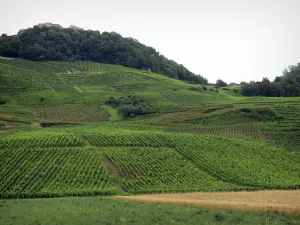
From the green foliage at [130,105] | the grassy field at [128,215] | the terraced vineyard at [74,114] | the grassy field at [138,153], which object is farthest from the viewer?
the green foliage at [130,105]

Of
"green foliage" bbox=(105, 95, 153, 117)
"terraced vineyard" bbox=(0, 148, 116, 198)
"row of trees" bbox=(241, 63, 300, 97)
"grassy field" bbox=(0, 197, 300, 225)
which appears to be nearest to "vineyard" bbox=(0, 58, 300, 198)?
"terraced vineyard" bbox=(0, 148, 116, 198)

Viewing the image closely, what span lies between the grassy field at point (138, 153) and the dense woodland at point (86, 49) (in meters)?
43.0

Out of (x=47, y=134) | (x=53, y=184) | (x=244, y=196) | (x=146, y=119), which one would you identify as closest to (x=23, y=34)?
(x=146, y=119)

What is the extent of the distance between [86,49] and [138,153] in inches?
4960

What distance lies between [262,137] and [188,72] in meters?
118

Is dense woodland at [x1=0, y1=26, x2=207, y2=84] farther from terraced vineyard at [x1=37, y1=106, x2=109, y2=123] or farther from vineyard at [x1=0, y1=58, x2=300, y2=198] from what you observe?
terraced vineyard at [x1=37, y1=106, x2=109, y2=123]

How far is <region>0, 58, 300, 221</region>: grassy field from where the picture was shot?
30.5 meters

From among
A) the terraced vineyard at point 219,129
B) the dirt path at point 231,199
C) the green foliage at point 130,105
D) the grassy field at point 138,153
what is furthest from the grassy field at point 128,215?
the green foliage at point 130,105

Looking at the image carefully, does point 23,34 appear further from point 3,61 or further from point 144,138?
point 144,138

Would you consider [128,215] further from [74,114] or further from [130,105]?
[130,105]

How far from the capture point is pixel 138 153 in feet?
184

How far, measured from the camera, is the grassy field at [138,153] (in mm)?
30550

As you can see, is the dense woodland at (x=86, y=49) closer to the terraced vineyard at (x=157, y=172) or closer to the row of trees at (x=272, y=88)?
the row of trees at (x=272, y=88)

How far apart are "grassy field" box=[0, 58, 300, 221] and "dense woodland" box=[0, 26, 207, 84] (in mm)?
43042
